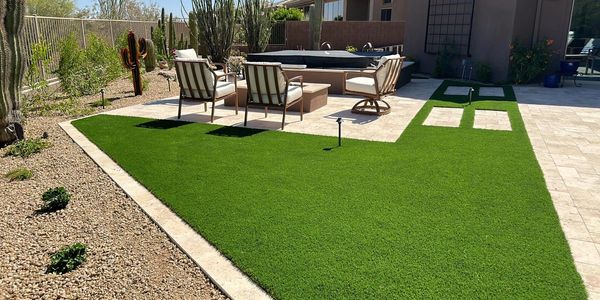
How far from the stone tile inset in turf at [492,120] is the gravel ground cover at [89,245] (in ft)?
19.9

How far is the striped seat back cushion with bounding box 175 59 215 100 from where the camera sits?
7666 mm

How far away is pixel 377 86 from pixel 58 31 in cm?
960

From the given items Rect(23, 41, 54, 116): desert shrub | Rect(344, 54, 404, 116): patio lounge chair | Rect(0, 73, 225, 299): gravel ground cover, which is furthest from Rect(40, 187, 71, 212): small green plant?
Rect(344, 54, 404, 116): patio lounge chair

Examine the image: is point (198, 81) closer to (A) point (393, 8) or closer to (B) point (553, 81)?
(B) point (553, 81)

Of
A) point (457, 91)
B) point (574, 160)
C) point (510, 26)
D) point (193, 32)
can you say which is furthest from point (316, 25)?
point (574, 160)

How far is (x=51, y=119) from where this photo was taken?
835 centimetres

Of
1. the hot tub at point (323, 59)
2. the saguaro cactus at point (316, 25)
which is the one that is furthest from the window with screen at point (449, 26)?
the saguaro cactus at point (316, 25)

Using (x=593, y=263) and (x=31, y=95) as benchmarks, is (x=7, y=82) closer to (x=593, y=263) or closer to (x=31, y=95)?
(x=31, y=95)

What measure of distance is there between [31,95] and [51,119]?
1260mm

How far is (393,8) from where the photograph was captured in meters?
23.9

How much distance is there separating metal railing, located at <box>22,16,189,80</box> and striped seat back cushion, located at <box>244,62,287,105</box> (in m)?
4.22

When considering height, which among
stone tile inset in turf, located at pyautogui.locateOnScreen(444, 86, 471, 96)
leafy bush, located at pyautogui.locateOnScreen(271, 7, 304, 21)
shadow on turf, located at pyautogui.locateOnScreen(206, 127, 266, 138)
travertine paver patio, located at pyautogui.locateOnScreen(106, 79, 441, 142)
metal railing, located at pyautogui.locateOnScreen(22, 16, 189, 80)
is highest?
leafy bush, located at pyautogui.locateOnScreen(271, 7, 304, 21)

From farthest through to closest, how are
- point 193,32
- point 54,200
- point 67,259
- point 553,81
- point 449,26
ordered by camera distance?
1. point 193,32
2. point 449,26
3. point 553,81
4. point 54,200
5. point 67,259

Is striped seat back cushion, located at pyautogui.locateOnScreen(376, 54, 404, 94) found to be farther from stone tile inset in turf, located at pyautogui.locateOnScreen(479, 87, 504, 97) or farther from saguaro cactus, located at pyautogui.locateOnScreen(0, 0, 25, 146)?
saguaro cactus, located at pyautogui.locateOnScreen(0, 0, 25, 146)
